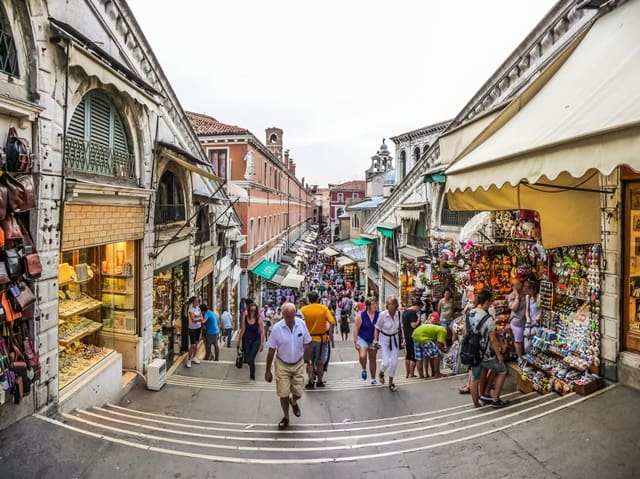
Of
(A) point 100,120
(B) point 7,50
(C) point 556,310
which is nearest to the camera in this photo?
(B) point 7,50

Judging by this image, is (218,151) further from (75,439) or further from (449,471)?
(449,471)

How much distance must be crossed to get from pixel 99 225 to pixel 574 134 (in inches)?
241

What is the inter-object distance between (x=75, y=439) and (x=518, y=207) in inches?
229

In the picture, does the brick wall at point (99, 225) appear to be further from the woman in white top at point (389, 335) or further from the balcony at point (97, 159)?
the woman in white top at point (389, 335)

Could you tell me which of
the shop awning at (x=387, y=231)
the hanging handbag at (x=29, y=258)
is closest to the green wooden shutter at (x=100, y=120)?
the hanging handbag at (x=29, y=258)

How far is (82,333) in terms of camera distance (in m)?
6.72

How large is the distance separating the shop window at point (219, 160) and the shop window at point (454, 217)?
40.0 ft

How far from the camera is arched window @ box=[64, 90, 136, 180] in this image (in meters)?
6.09

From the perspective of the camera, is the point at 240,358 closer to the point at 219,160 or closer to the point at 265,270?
the point at 265,270

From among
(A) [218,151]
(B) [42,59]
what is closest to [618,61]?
(B) [42,59]

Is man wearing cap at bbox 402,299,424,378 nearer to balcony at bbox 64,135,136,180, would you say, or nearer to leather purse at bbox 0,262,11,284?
balcony at bbox 64,135,136,180

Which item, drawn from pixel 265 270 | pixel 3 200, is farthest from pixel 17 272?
pixel 265 270

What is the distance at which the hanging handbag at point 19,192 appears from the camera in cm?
423

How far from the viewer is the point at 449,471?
3.84m
